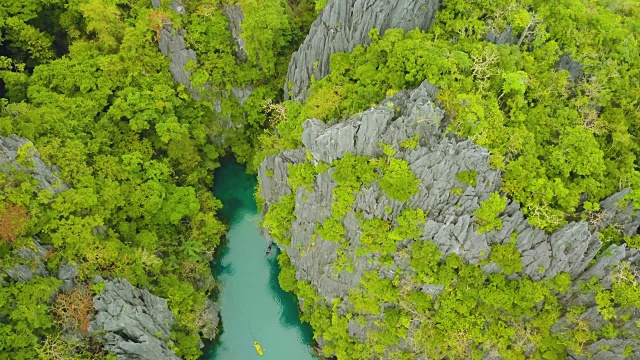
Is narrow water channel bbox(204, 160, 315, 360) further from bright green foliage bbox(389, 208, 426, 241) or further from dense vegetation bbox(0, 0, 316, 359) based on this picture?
bright green foliage bbox(389, 208, 426, 241)

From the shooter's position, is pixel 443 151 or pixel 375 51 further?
pixel 375 51

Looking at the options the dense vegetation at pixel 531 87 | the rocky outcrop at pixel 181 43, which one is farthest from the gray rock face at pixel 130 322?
the rocky outcrop at pixel 181 43

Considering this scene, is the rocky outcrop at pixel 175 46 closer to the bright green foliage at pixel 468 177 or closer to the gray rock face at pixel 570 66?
the bright green foliage at pixel 468 177

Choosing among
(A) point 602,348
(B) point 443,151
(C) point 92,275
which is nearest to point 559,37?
(B) point 443,151

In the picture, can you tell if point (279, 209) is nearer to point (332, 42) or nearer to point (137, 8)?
point (332, 42)

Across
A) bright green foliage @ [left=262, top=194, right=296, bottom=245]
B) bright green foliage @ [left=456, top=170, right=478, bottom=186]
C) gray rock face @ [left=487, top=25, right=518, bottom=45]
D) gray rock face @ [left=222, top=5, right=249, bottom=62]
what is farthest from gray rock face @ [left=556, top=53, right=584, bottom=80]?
gray rock face @ [left=222, top=5, right=249, bottom=62]

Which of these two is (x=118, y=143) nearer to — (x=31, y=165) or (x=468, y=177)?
(x=31, y=165)
